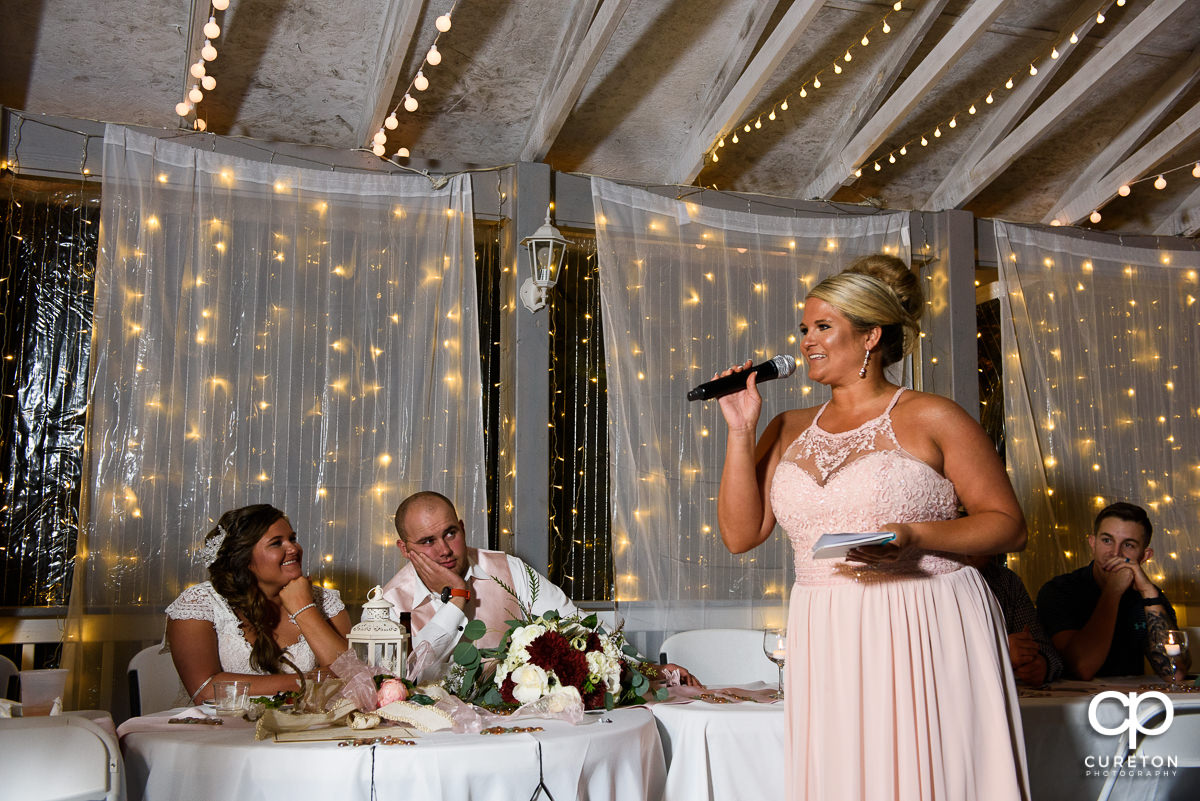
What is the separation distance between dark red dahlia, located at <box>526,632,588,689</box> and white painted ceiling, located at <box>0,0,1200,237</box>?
257 centimetres

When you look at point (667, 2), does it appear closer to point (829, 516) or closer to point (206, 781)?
point (829, 516)

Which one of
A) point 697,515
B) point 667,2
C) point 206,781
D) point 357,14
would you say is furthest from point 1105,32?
point 206,781

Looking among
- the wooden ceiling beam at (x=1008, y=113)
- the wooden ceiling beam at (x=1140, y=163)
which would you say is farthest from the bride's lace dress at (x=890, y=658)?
the wooden ceiling beam at (x=1140, y=163)

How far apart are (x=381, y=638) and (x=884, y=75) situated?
143 inches

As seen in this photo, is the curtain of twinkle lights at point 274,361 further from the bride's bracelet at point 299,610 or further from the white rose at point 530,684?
the white rose at point 530,684

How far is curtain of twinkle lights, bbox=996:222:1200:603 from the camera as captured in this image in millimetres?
5344

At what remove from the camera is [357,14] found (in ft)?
14.4

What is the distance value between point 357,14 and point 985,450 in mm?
3375

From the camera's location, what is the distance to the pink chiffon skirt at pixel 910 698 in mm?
1860

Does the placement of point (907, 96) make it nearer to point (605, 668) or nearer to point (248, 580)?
point (605, 668)

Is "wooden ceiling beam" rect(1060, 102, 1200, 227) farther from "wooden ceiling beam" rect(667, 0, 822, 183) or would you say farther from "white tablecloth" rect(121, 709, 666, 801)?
"white tablecloth" rect(121, 709, 666, 801)

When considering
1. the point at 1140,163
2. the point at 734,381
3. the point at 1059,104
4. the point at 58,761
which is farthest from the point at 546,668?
the point at 1140,163

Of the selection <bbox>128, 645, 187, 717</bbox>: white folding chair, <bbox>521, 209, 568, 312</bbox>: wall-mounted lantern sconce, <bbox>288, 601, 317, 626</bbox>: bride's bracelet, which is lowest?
<bbox>128, 645, 187, 717</bbox>: white folding chair

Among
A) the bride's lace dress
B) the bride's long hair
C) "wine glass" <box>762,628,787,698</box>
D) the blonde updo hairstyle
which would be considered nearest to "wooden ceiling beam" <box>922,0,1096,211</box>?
the blonde updo hairstyle
